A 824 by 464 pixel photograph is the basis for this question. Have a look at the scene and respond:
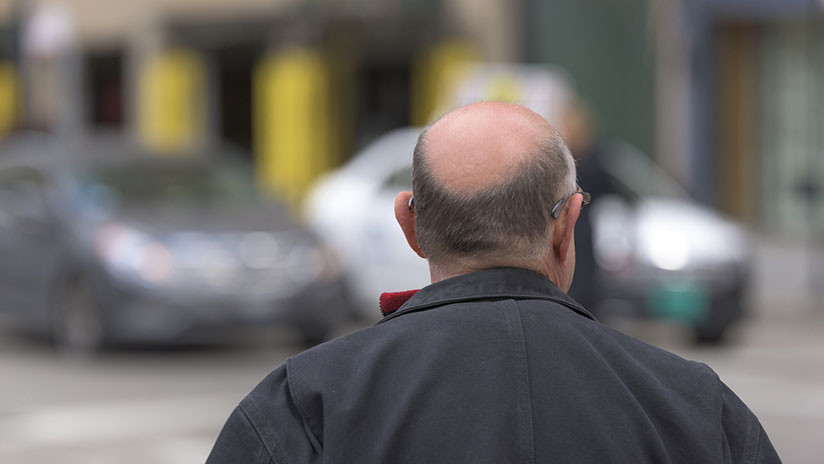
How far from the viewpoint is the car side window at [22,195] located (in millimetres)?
11617

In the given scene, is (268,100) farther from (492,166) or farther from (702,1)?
(492,166)

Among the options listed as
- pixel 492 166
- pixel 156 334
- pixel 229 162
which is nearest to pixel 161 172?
pixel 229 162

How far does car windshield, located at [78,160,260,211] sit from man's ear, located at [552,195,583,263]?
31.1 feet

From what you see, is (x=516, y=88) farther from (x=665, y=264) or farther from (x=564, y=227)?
(x=564, y=227)

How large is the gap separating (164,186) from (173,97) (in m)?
16.5

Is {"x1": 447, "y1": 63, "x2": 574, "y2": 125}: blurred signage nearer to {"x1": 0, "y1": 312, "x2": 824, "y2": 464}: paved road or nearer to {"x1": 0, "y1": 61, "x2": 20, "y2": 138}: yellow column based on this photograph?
{"x1": 0, "y1": 312, "x2": 824, "y2": 464}: paved road

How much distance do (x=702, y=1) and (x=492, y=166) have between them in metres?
19.7

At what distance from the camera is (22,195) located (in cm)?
1196

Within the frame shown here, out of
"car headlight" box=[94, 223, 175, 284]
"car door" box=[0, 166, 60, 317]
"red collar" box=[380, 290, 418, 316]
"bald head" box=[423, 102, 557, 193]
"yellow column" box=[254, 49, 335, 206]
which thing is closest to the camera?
"bald head" box=[423, 102, 557, 193]

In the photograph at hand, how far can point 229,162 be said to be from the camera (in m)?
12.8

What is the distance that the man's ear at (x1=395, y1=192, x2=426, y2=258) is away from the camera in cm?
220

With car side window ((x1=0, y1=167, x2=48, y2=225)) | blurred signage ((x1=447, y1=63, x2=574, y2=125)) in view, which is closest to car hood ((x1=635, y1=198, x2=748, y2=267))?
blurred signage ((x1=447, y1=63, x2=574, y2=125))

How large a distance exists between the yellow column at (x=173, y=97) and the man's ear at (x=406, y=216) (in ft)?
83.3

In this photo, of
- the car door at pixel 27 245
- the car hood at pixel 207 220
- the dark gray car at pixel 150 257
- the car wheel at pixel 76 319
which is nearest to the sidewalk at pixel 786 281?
the dark gray car at pixel 150 257
